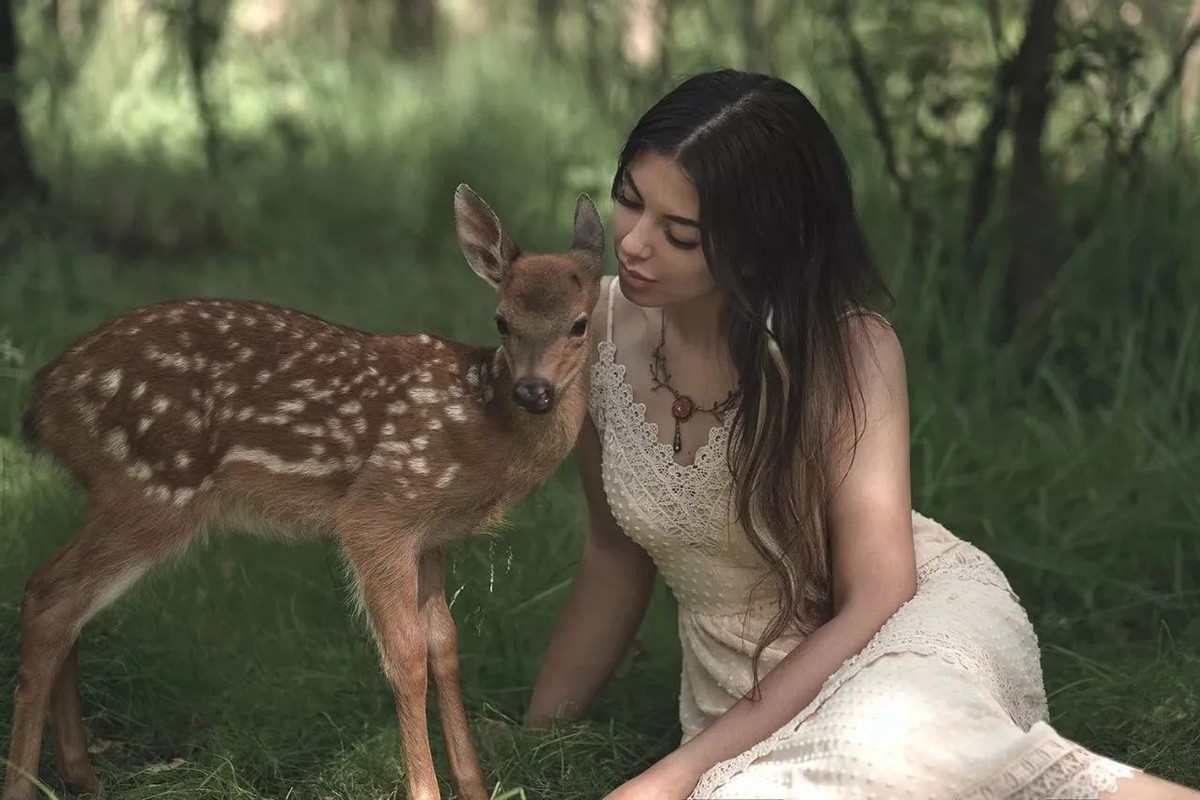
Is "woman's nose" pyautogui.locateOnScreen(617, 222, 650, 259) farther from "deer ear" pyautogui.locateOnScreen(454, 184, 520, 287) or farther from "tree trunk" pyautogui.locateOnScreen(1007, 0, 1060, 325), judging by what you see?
"tree trunk" pyautogui.locateOnScreen(1007, 0, 1060, 325)

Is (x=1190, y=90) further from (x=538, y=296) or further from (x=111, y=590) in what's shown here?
(x=111, y=590)

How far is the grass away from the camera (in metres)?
3.38

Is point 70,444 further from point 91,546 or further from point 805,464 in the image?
point 805,464

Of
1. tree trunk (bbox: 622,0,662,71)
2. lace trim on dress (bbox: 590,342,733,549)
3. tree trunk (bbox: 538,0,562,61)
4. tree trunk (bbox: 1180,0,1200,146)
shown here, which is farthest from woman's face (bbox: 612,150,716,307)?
tree trunk (bbox: 538,0,562,61)

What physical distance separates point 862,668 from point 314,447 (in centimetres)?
101

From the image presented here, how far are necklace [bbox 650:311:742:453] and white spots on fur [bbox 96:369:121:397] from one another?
3.16ft

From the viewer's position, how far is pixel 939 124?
548 cm

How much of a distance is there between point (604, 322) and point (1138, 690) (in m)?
1.29

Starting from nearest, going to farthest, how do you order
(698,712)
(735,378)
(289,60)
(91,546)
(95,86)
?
(91,546) → (735,378) → (698,712) → (95,86) → (289,60)

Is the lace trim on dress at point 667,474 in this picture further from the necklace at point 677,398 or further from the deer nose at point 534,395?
the deer nose at point 534,395

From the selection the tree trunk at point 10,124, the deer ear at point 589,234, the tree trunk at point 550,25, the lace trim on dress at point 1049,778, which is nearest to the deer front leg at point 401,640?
the deer ear at point 589,234

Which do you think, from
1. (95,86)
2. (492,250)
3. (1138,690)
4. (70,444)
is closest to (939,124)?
(1138,690)

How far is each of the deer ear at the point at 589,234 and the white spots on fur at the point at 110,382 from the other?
0.83 metres

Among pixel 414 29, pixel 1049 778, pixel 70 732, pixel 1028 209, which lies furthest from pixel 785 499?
pixel 414 29
